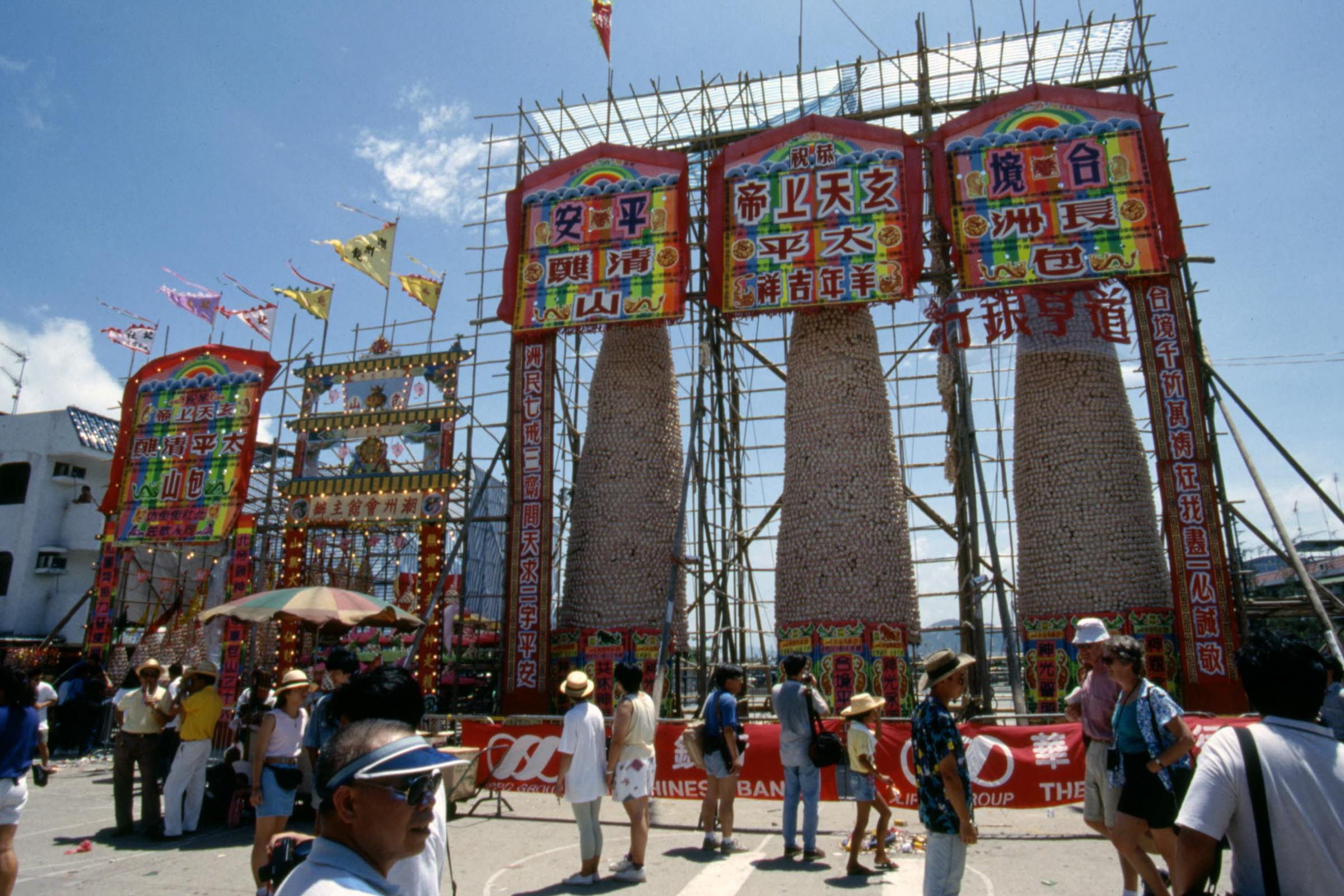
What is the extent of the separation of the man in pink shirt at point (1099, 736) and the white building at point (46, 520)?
24.1 m

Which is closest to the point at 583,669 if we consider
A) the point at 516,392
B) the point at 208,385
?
the point at 516,392

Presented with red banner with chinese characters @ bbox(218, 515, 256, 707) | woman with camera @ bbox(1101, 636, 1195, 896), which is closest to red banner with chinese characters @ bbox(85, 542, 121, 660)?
red banner with chinese characters @ bbox(218, 515, 256, 707)

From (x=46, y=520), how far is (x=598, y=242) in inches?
721

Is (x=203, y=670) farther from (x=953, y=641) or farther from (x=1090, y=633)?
(x=953, y=641)

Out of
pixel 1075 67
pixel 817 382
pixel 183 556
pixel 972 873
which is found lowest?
pixel 972 873

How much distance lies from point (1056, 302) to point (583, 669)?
Result: 7.98 metres

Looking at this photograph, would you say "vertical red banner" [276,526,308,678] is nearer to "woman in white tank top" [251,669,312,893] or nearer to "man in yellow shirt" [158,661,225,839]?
"man in yellow shirt" [158,661,225,839]

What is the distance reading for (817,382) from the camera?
12.2 meters

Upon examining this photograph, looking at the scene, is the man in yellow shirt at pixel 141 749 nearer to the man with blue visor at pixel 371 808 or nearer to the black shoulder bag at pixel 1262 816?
the man with blue visor at pixel 371 808

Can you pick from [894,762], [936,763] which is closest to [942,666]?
[936,763]

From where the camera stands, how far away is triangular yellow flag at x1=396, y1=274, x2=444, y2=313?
17078 millimetres

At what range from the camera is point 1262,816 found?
7.38 feet

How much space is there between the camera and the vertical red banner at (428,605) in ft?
42.9

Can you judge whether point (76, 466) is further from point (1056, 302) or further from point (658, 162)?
point (1056, 302)
